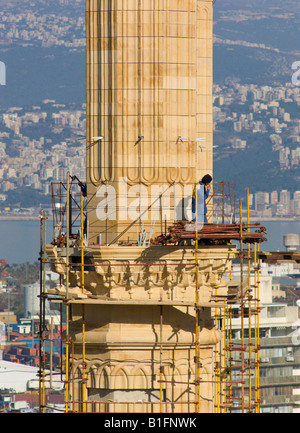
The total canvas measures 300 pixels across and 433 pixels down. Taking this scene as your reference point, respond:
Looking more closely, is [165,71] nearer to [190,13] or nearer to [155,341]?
[190,13]

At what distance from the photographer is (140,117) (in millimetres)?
29156

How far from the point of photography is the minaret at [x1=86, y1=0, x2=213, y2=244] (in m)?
29.2

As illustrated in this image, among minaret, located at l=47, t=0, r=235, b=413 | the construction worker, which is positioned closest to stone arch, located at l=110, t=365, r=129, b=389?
minaret, located at l=47, t=0, r=235, b=413

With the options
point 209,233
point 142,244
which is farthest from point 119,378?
point 209,233

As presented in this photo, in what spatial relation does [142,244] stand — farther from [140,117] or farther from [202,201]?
[140,117]

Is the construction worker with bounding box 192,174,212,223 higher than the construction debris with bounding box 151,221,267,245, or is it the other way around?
the construction worker with bounding box 192,174,212,223

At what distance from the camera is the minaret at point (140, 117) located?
29.2 meters

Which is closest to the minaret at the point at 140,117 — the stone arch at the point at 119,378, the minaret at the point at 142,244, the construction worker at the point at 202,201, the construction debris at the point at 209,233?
the minaret at the point at 142,244

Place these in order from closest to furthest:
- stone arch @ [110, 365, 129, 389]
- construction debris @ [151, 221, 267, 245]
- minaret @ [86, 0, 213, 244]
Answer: construction debris @ [151, 221, 267, 245], stone arch @ [110, 365, 129, 389], minaret @ [86, 0, 213, 244]

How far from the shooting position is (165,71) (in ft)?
96.0

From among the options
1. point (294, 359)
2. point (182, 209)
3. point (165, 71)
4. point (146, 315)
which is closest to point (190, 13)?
point (165, 71)

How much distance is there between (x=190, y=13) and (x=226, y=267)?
217 inches

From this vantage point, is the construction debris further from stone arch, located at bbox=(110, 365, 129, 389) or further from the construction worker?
stone arch, located at bbox=(110, 365, 129, 389)

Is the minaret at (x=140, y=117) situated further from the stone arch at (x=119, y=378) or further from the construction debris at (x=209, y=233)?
the stone arch at (x=119, y=378)
